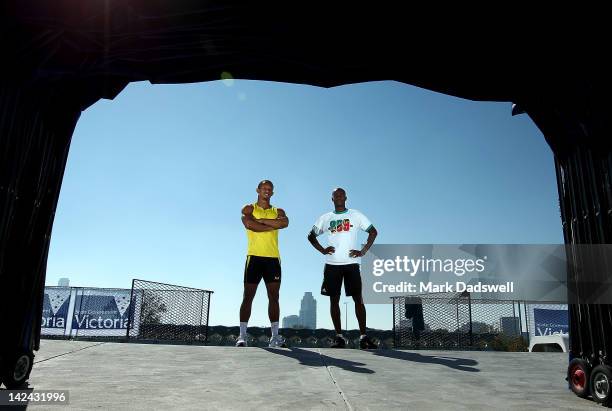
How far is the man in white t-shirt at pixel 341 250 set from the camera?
20.4 feet

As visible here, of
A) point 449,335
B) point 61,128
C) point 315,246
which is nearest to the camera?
point 61,128

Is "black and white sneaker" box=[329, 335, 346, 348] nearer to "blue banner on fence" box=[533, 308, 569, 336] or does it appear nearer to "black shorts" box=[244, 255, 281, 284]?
"black shorts" box=[244, 255, 281, 284]

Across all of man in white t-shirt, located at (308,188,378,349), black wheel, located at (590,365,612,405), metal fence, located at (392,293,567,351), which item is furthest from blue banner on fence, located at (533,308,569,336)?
black wheel, located at (590,365,612,405)

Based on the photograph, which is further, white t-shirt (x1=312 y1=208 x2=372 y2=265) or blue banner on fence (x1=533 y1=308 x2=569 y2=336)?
blue banner on fence (x1=533 y1=308 x2=569 y2=336)

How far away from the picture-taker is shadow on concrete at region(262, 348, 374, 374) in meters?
3.73

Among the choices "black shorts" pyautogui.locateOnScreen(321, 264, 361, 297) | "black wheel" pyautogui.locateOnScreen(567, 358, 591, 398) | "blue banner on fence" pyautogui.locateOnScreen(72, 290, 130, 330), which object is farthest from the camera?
"blue banner on fence" pyautogui.locateOnScreen(72, 290, 130, 330)

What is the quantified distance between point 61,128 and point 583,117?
3.89 metres

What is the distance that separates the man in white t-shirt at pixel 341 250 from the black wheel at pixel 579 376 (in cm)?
329

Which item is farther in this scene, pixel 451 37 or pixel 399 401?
pixel 451 37

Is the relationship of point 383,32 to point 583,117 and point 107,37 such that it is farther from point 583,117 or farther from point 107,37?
point 107,37

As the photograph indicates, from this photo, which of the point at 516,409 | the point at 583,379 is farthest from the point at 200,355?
the point at 583,379

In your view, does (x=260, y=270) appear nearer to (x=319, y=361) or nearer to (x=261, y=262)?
(x=261, y=262)

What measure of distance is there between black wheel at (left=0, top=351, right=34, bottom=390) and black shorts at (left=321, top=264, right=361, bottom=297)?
4.14 meters

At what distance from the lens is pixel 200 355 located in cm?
441
